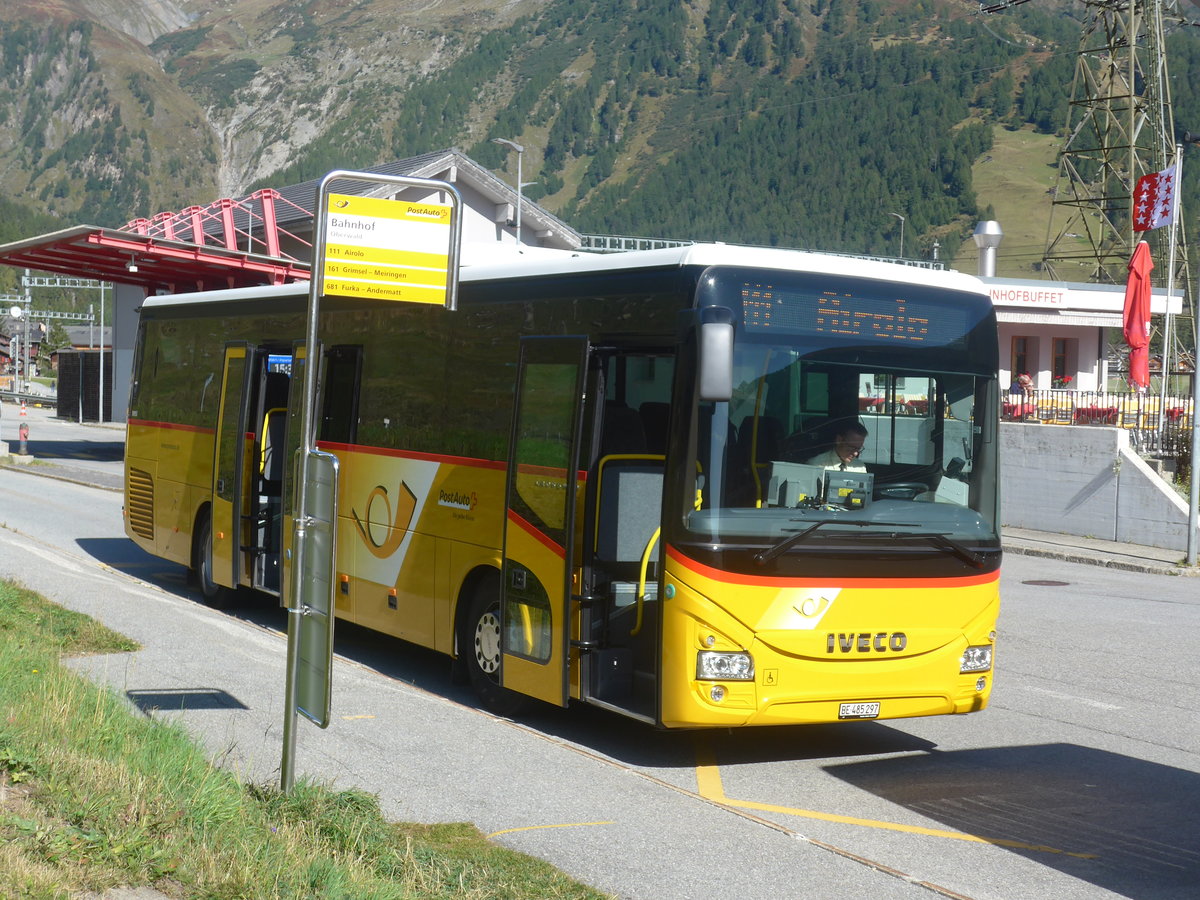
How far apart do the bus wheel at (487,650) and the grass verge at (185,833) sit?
96.6 inches

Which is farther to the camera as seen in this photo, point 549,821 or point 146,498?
point 146,498

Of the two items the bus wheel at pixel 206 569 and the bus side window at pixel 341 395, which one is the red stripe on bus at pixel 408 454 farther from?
the bus wheel at pixel 206 569

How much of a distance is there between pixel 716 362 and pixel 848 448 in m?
1.09

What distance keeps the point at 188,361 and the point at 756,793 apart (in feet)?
29.5

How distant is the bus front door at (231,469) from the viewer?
1295 cm

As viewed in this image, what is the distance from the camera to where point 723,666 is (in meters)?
7.66

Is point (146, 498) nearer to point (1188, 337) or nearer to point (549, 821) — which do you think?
point (549, 821)

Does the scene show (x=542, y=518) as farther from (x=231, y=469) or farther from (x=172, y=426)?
(x=172, y=426)

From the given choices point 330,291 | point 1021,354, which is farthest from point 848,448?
point 1021,354

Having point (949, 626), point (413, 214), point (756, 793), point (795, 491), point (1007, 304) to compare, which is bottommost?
point (756, 793)

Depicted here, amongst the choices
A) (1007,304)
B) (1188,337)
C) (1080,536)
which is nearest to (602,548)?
(1080,536)

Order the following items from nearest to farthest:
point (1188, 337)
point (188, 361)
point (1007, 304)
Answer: point (188, 361)
point (1007, 304)
point (1188, 337)

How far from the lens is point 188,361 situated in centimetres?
1455

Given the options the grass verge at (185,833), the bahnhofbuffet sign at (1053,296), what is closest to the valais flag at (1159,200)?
the bahnhofbuffet sign at (1053,296)
